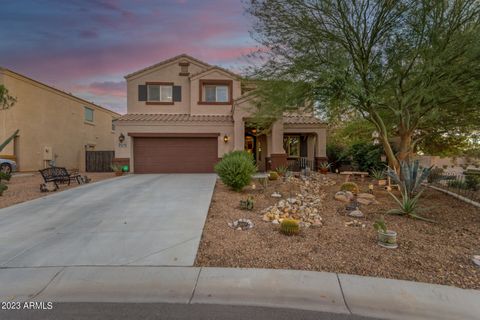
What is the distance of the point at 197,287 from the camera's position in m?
3.31

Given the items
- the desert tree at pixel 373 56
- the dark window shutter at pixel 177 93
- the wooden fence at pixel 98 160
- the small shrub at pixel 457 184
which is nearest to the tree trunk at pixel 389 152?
the desert tree at pixel 373 56

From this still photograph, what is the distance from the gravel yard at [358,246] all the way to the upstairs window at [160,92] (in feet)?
40.8

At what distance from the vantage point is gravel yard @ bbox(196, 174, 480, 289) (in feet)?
12.4

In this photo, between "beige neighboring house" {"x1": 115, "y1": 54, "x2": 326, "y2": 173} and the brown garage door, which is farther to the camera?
the brown garage door

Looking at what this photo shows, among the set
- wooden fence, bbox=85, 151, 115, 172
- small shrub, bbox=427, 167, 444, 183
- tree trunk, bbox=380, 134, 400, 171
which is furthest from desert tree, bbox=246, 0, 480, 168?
wooden fence, bbox=85, 151, 115, 172

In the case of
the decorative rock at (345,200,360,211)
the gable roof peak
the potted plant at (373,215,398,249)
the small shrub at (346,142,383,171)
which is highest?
the gable roof peak

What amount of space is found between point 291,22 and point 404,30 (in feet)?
11.0

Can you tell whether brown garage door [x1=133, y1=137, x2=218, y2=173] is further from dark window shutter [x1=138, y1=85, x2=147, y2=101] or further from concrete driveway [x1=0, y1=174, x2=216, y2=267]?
concrete driveway [x1=0, y1=174, x2=216, y2=267]

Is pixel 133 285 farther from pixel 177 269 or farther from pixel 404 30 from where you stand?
pixel 404 30

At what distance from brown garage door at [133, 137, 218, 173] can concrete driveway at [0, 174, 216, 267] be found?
7008 mm

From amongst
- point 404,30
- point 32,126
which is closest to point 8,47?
point 32,126

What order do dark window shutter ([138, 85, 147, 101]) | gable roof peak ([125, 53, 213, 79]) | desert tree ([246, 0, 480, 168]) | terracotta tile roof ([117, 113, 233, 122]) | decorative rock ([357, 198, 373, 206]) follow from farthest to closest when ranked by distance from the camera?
dark window shutter ([138, 85, 147, 101]) < gable roof peak ([125, 53, 213, 79]) < terracotta tile roof ([117, 113, 233, 122]) < decorative rock ([357, 198, 373, 206]) < desert tree ([246, 0, 480, 168])

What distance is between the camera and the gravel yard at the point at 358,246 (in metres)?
3.78

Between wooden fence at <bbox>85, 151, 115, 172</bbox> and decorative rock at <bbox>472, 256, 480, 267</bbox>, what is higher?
wooden fence at <bbox>85, 151, 115, 172</bbox>
